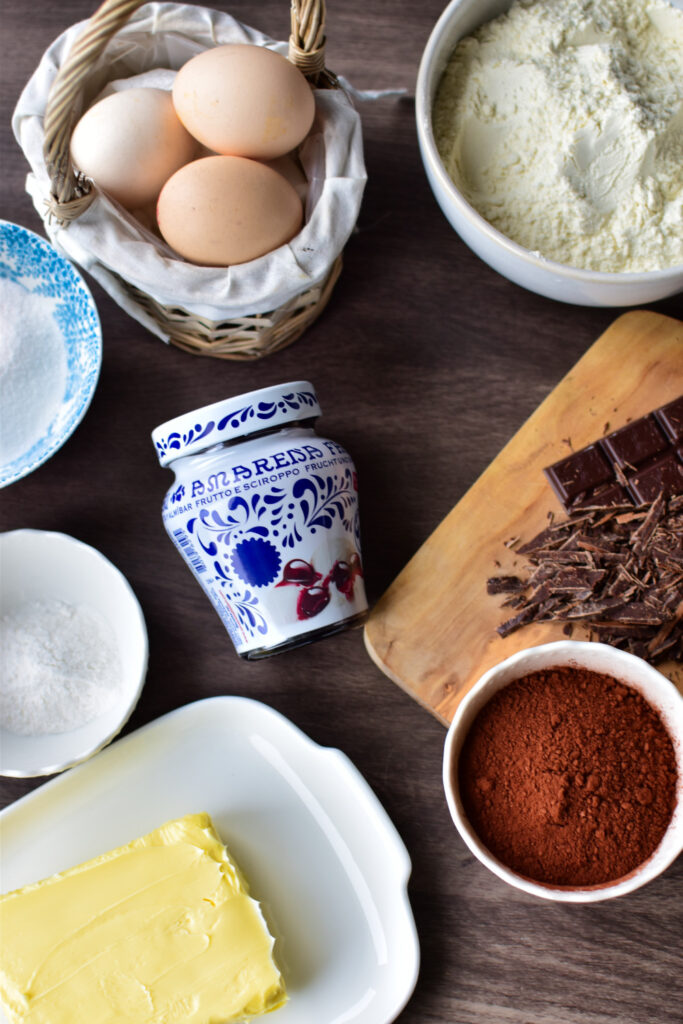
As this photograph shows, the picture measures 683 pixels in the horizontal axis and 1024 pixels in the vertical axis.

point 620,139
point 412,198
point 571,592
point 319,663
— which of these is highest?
point 620,139

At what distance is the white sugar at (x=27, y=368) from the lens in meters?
0.96

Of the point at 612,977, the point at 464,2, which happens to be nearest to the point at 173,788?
the point at 612,977

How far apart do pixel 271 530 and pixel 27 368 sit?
1.19 feet

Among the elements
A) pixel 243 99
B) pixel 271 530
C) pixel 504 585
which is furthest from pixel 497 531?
pixel 243 99

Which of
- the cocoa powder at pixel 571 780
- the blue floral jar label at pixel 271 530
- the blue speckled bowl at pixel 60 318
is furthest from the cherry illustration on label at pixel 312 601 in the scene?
the blue speckled bowl at pixel 60 318

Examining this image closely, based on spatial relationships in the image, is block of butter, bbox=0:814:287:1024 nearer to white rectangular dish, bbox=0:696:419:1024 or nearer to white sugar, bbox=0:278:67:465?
white rectangular dish, bbox=0:696:419:1024

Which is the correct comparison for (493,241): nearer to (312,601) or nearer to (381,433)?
(381,433)

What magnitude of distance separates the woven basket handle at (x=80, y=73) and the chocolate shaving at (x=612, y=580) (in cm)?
59

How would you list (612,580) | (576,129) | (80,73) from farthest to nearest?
(612,580) < (576,129) < (80,73)

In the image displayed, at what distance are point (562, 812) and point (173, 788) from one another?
0.46 meters

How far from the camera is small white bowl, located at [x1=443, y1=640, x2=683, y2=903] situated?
2.73 feet

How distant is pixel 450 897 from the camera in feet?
3.26

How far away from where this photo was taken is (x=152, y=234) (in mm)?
893

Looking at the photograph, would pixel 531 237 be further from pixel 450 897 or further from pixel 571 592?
pixel 450 897
